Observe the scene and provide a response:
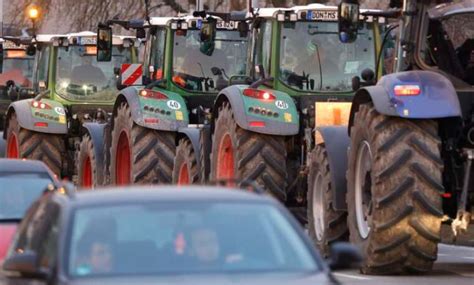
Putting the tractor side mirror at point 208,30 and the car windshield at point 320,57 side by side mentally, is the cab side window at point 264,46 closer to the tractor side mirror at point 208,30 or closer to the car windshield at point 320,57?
the car windshield at point 320,57

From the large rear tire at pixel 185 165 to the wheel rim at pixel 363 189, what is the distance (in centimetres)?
576

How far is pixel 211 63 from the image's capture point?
25.2 m

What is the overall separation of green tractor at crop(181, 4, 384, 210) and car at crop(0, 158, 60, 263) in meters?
3.85

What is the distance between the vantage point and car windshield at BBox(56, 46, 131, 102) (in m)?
30.4

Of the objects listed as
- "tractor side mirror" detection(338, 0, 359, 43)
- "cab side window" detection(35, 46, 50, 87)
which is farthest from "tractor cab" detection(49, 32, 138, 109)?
"tractor side mirror" detection(338, 0, 359, 43)

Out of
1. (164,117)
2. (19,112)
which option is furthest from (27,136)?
(164,117)

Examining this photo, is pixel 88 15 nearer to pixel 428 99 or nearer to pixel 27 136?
pixel 27 136

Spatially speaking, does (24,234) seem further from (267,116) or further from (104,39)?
(104,39)

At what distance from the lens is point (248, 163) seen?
2019cm

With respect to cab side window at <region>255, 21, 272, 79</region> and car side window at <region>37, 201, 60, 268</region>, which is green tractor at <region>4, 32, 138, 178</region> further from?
car side window at <region>37, 201, 60, 268</region>

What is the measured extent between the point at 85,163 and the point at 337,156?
33.3 feet

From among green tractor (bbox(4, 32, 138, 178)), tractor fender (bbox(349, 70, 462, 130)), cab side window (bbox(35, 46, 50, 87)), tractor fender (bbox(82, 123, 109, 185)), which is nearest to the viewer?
tractor fender (bbox(349, 70, 462, 130))

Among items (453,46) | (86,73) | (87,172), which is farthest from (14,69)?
(453,46)

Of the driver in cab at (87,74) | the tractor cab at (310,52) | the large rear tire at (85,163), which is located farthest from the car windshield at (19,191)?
the driver in cab at (87,74)
